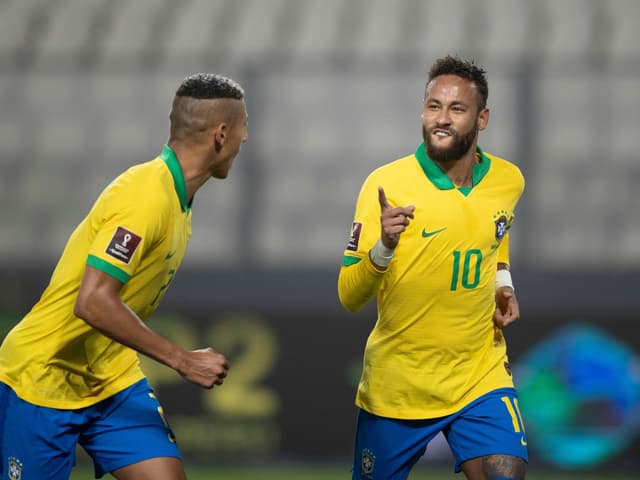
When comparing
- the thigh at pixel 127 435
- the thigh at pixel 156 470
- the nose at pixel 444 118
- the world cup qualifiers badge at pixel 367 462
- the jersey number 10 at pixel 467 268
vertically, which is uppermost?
the nose at pixel 444 118

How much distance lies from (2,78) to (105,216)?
5731 mm

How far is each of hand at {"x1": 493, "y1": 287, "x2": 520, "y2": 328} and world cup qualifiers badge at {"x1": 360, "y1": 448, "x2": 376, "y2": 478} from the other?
79 cm

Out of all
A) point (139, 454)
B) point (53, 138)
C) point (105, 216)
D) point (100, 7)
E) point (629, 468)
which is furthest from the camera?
point (100, 7)

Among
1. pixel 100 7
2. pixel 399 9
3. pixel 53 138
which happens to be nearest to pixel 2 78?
pixel 53 138

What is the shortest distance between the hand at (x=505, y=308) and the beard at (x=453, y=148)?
26.1 inches

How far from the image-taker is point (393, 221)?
4.85m

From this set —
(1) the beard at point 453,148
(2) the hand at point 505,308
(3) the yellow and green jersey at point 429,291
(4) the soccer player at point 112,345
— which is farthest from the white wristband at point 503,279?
(4) the soccer player at point 112,345

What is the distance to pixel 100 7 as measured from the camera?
12039mm

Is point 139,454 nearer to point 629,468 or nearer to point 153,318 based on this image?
point 153,318

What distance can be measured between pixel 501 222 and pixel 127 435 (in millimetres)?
1796

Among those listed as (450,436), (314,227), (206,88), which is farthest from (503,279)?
(314,227)

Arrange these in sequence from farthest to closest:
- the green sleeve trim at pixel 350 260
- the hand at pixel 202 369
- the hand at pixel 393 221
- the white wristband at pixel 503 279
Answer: the white wristband at pixel 503 279 → the green sleeve trim at pixel 350 260 → the hand at pixel 393 221 → the hand at pixel 202 369

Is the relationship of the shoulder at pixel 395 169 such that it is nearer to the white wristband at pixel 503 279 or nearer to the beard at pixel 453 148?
the beard at pixel 453 148

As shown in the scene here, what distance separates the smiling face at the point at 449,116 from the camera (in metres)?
5.27
